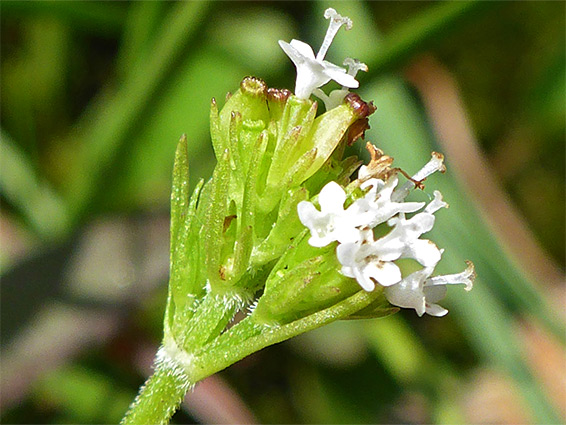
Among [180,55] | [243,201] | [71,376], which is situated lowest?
[71,376]

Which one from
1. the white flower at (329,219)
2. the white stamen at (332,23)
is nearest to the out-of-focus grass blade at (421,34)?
the white stamen at (332,23)

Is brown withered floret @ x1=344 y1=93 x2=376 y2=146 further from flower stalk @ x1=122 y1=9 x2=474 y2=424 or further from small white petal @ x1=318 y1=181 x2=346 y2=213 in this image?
small white petal @ x1=318 y1=181 x2=346 y2=213

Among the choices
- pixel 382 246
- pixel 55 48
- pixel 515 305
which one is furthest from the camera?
pixel 55 48

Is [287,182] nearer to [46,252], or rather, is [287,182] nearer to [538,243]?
[46,252]

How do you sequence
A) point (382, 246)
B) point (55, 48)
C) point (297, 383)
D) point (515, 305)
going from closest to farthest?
1. point (382, 246)
2. point (515, 305)
3. point (297, 383)
4. point (55, 48)

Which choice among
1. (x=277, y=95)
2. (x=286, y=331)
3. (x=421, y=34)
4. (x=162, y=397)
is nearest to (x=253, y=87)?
(x=277, y=95)

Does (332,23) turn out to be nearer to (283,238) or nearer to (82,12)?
(283,238)

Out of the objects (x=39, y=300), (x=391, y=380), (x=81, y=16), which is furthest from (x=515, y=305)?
(x=81, y=16)
